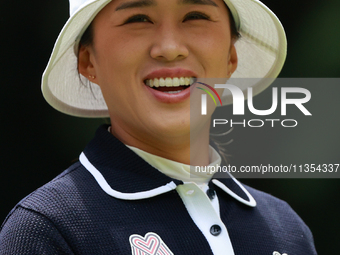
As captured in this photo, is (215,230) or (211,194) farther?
(211,194)

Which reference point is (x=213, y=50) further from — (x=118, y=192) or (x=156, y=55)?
(x=118, y=192)

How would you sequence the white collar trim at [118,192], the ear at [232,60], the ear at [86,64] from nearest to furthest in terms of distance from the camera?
the white collar trim at [118,192], the ear at [86,64], the ear at [232,60]

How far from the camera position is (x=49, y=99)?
184 cm

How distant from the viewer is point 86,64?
5.74 feet

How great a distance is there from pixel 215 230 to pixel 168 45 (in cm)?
55

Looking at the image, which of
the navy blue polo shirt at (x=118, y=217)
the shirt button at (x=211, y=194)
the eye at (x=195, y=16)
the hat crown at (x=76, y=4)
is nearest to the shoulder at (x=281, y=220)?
the navy blue polo shirt at (x=118, y=217)

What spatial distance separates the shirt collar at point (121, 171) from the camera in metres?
1.51

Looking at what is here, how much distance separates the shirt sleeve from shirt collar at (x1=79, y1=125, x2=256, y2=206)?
212mm

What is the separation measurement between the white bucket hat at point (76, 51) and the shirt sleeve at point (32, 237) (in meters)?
0.55

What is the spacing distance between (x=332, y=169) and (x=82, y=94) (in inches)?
75.5

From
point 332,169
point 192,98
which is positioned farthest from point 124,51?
point 332,169

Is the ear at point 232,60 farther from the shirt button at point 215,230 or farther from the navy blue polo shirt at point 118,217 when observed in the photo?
the shirt button at point 215,230

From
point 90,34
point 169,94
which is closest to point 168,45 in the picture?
point 169,94

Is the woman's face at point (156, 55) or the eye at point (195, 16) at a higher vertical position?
the eye at point (195, 16)
